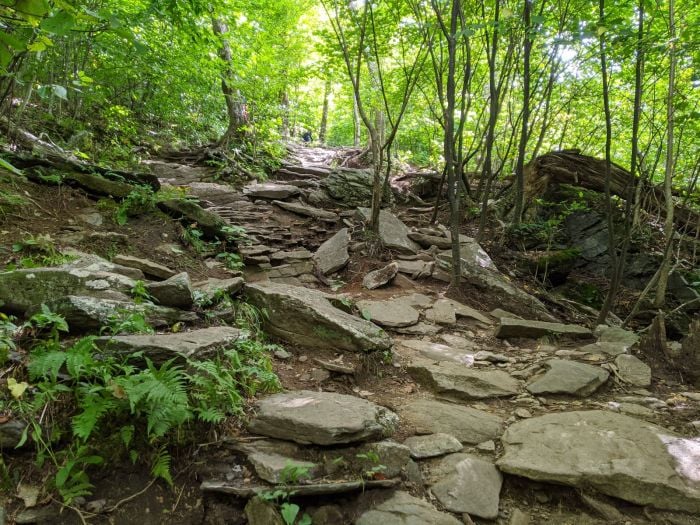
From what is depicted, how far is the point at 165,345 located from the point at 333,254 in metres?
4.62

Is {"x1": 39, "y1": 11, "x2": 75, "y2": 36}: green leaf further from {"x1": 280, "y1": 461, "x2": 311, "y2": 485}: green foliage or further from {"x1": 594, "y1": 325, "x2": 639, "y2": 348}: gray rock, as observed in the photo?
{"x1": 594, "y1": 325, "x2": 639, "y2": 348}: gray rock

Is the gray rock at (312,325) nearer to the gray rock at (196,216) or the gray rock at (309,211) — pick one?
the gray rock at (196,216)

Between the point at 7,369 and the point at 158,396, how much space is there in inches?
44.6

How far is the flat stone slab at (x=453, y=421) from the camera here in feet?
9.77

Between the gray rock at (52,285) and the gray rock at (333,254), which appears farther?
the gray rock at (333,254)

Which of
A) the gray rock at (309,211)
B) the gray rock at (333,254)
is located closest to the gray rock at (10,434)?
the gray rock at (333,254)

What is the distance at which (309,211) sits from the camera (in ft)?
29.7

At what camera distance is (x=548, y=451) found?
260 centimetres

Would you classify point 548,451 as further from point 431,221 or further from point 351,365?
point 431,221

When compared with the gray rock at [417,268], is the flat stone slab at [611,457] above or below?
below

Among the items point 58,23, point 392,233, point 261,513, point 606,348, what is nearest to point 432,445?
point 261,513

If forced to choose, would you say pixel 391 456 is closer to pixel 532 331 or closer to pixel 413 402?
pixel 413 402

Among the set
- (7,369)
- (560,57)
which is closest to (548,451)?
(7,369)

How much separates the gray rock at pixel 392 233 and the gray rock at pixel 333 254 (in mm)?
791
